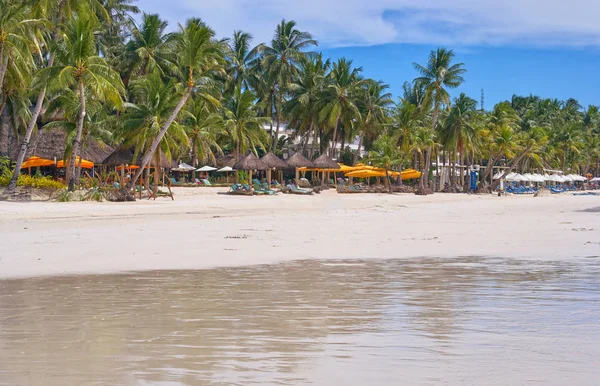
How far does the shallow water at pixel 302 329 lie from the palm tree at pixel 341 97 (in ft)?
152

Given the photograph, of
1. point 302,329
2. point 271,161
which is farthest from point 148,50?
point 302,329

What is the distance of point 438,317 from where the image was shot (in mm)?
6195

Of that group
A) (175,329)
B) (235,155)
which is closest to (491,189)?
(235,155)

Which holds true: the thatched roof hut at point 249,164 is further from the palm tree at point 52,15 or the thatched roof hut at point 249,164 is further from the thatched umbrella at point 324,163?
the palm tree at point 52,15

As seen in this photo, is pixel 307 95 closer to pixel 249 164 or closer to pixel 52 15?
pixel 249 164

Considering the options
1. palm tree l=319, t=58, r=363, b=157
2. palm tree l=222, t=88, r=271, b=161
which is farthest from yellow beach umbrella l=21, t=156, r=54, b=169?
palm tree l=319, t=58, r=363, b=157

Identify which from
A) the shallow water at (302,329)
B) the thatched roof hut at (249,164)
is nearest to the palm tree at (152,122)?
the thatched roof hut at (249,164)

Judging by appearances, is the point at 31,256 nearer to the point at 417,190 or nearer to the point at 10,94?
the point at 10,94

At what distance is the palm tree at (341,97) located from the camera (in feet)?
180

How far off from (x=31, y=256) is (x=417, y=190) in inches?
1602

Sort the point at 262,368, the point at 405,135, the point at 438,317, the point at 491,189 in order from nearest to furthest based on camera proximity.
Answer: the point at 262,368 → the point at 438,317 → the point at 405,135 → the point at 491,189

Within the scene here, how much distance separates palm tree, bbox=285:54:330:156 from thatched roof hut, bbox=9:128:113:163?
19502 millimetres

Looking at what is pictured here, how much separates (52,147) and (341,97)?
Result: 23267mm

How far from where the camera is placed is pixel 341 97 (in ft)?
183
